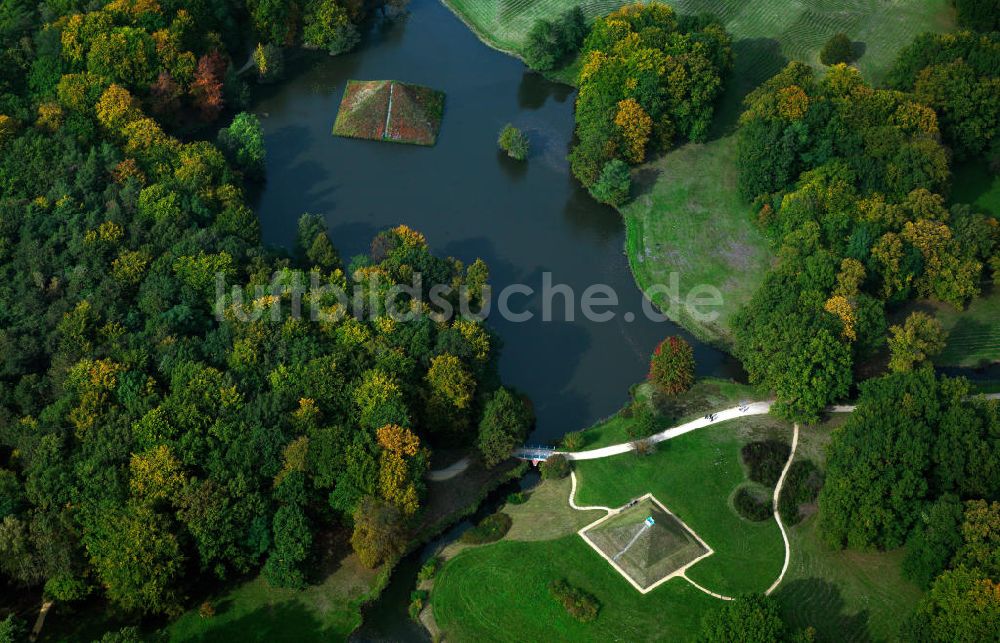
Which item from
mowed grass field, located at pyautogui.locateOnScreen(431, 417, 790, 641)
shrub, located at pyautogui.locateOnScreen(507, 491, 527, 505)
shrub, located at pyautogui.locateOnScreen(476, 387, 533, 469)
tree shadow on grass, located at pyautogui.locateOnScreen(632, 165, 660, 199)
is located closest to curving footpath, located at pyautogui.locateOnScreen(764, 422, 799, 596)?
mowed grass field, located at pyautogui.locateOnScreen(431, 417, 790, 641)

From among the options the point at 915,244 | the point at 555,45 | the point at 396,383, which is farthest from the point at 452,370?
the point at 555,45

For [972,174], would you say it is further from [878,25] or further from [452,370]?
[452,370]

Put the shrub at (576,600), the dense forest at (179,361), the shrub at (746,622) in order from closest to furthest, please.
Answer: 1. the shrub at (746,622)
2. the shrub at (576,600)
3. the dense forest at (179,361)

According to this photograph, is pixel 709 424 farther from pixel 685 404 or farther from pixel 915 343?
pixel 915 343

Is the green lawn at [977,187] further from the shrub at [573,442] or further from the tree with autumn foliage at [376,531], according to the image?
the tree with autumn foliage at [376,531]

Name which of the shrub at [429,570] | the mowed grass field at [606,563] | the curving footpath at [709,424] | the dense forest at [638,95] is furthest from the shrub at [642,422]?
the dense forest at [638,95]

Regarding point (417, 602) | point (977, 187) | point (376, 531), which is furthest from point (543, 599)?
point (977, 187)
